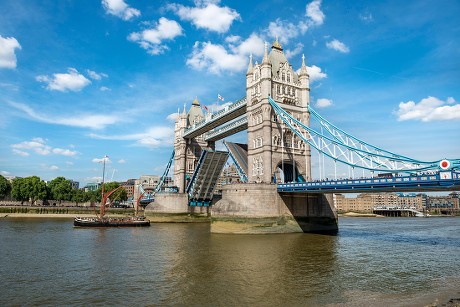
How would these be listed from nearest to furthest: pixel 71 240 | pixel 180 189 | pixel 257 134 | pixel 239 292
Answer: pixel 239 292, pixel 71 240, pixel 257 134, pixel 180 189

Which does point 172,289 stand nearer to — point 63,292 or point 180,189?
point 63,292

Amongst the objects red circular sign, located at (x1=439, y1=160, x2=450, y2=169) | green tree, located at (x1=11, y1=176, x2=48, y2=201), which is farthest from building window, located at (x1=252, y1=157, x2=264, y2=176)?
green tree, located at (x1=11, y1=176, x2=48, y2=201)

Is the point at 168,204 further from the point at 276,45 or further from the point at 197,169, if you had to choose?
the point at 276,45

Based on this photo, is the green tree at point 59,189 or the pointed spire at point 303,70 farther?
the green tree at point 59,189

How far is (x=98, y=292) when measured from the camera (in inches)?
624

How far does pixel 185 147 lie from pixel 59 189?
4223cm

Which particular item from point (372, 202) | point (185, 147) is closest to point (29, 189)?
point (185, 147)

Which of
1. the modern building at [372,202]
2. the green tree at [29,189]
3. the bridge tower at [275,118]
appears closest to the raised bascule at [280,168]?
the bridge tower at [275,118]

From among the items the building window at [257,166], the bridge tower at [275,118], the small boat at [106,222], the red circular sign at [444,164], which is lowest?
the small boat at [106,222]

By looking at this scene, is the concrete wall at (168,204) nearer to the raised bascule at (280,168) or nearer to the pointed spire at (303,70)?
the raised bascule at (280,168)

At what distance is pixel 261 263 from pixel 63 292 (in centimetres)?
1179

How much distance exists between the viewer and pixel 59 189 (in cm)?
9456

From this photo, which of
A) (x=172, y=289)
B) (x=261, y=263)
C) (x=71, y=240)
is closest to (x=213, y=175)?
(x=71, y=240)

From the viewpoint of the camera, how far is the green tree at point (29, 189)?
86.8m
